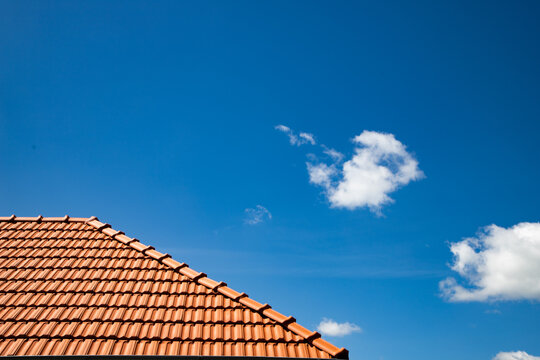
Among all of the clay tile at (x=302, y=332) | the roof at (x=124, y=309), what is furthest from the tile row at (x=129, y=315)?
the clay tile at (x=302, y=332)

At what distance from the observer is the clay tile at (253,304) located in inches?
260

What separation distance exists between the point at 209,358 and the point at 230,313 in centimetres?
120

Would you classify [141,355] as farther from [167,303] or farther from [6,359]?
[6,359]

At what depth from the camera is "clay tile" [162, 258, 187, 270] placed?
7.82 metres

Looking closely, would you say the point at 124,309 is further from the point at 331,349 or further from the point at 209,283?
the point at 331,349

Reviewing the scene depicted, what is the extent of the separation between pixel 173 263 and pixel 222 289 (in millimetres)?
1472

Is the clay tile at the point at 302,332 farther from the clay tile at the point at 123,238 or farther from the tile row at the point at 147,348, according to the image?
the clay tile at the point at 123,238

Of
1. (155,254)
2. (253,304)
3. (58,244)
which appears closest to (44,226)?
(58,244)

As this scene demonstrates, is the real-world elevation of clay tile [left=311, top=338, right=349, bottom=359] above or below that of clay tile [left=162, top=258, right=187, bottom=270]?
below

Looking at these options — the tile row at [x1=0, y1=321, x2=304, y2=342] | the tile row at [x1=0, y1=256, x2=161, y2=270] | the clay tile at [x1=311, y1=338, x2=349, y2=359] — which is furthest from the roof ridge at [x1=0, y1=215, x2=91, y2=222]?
the clay tile at [x1=311, y1=338, x2=349, y2=359]

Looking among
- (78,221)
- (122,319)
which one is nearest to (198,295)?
(122,319)

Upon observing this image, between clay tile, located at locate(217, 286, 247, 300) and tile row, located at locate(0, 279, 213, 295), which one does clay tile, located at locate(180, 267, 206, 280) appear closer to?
tile row, located at locate(0, 279, 213, 295)

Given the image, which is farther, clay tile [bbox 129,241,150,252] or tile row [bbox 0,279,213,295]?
clay tile [bbox 129,241,150,252]

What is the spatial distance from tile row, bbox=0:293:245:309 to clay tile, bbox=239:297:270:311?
0.09 m
